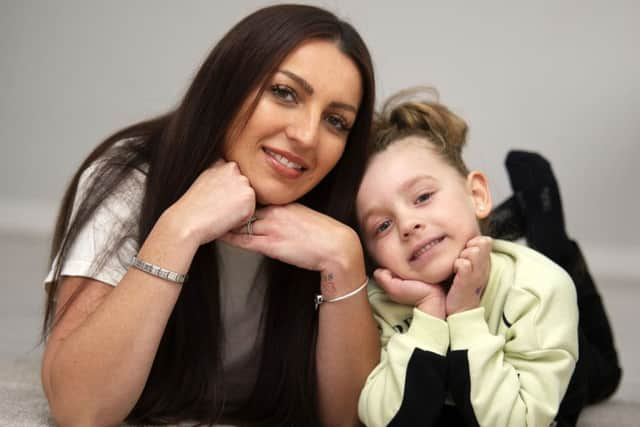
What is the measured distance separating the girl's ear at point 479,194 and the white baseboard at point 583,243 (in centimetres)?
180

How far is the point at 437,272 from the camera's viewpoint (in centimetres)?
146

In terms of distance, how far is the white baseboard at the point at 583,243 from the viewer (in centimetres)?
325

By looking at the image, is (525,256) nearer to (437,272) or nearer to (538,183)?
(437,272)

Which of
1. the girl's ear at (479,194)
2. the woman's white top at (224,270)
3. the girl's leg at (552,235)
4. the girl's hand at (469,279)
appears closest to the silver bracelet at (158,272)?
the woman's white top at (224,270)

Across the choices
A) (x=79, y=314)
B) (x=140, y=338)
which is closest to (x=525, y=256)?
(x=140, y=338)

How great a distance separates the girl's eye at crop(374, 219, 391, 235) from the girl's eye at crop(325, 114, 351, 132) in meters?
0.20

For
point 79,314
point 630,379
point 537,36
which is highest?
point 537,36

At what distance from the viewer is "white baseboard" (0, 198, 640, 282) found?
325 centimetres

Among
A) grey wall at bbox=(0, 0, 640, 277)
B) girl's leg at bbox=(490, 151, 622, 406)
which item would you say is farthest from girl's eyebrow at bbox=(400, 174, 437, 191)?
grey wall at bbox=(0, 0, 640, 277)

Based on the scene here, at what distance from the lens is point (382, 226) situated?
1.57 metres

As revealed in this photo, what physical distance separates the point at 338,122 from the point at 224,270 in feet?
1.29

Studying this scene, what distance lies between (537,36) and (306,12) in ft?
6.34

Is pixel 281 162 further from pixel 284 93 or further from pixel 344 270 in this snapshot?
pixel 344 270

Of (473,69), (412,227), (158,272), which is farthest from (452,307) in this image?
(473,69)
